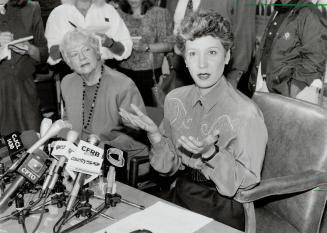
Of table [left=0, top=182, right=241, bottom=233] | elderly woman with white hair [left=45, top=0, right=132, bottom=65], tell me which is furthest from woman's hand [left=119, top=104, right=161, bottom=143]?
elderly woman with white hair [left=45, top=0, right=132, bottom=65]

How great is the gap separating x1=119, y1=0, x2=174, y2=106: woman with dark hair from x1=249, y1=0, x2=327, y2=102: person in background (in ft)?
3.47

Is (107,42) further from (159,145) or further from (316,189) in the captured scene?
(316,189)

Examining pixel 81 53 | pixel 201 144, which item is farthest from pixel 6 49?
pixel 201 144

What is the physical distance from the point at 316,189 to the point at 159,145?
707 millimetres

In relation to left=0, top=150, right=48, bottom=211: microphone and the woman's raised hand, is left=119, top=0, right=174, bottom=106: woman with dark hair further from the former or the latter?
left=0, top=150, right=48, bottom=211: microphone

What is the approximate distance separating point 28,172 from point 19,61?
2.23m

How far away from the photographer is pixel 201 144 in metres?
1.51

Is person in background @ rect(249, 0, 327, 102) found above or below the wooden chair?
above

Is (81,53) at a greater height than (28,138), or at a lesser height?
greater

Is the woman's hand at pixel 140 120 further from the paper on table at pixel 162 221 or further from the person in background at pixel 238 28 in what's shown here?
the person in background at pixel 238 28

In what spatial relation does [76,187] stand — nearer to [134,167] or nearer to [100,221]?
[100,221]

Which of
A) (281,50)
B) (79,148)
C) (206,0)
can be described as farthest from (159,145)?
(206,0)

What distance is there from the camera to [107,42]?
11.2ft

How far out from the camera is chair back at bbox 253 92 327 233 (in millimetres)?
1849
